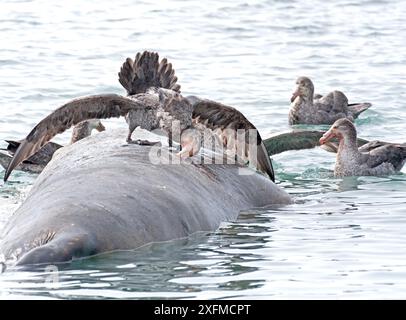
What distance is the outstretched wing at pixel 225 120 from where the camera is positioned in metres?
12.4

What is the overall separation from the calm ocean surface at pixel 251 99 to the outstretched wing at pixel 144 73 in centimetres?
150

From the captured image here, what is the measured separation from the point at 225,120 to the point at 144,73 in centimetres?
88

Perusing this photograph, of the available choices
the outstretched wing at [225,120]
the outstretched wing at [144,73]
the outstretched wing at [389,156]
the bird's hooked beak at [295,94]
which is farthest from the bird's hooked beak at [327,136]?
the outstretched wing at [144,73]

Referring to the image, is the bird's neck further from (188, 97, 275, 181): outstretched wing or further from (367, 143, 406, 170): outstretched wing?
(188, 97, 275, 181): outstretched wing

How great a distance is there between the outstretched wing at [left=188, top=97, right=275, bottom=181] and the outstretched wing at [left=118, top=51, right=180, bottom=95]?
0.43m

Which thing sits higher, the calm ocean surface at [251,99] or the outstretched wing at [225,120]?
the outstretched wing at [225,120]

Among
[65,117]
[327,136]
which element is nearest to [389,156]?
[327,136]

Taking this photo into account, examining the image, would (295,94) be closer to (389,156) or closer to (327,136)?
(327,136)

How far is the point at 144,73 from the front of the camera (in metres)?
12.6

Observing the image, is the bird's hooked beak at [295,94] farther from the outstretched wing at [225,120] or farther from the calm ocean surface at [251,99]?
the outstretched wing at [225,120]

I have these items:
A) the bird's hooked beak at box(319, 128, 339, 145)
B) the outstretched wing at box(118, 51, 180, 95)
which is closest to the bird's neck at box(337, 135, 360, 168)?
the bird's hooked beak at box(319, 128, 339, 145)

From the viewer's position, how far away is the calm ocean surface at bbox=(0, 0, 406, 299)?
8.46 metres

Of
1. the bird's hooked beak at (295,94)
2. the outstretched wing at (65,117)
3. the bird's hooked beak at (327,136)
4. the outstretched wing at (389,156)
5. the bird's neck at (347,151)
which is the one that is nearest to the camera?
the outstretched wing at (65,117)
